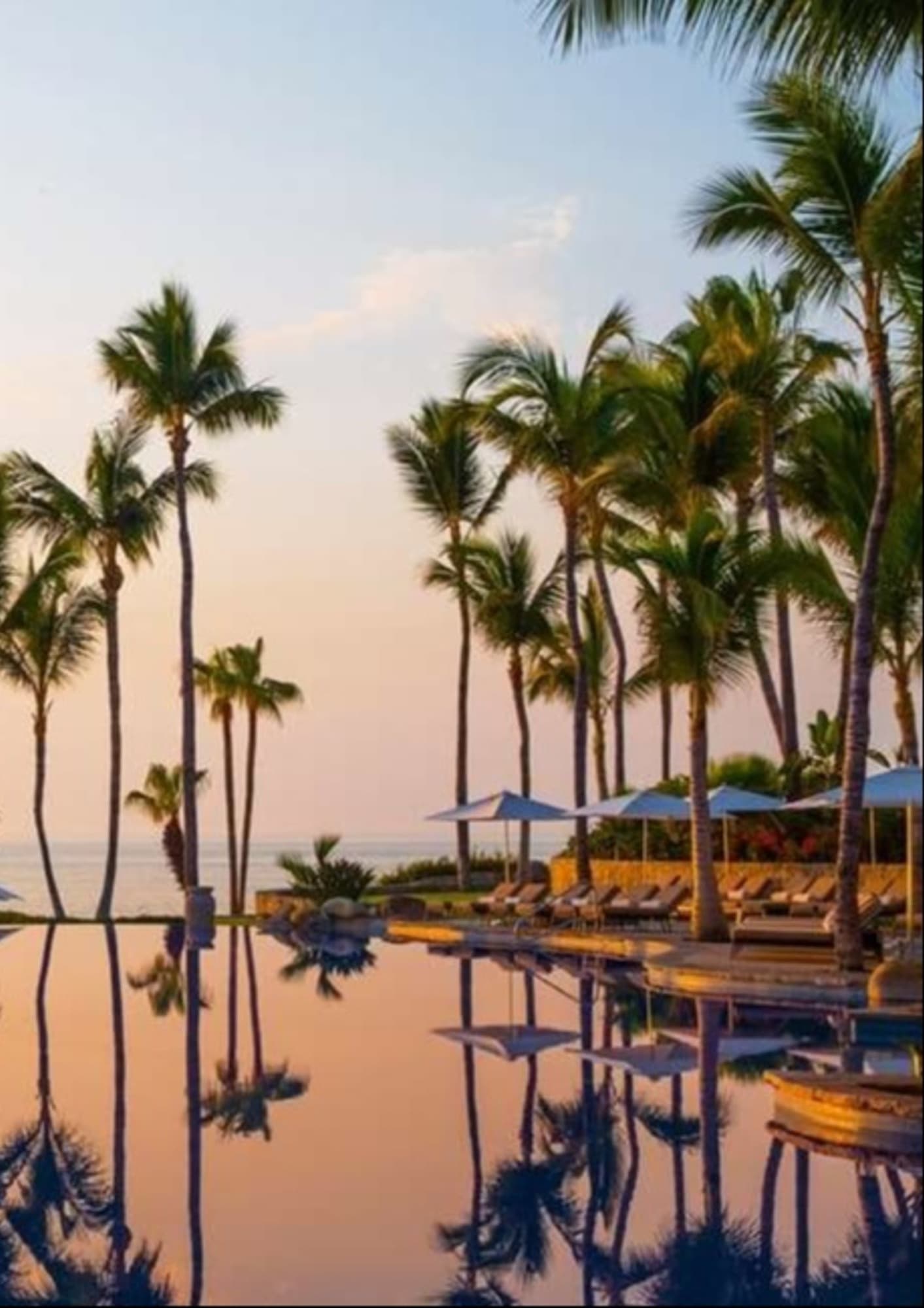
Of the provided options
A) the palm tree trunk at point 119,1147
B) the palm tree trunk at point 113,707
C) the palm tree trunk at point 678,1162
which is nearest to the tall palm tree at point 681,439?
the palm tree trunk at point 119,1147

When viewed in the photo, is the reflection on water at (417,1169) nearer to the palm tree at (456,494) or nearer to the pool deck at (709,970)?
the pool deck at (709,970)

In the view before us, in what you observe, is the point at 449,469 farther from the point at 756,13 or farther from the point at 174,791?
the point at 756,13

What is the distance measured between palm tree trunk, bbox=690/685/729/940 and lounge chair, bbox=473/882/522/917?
16.2ft

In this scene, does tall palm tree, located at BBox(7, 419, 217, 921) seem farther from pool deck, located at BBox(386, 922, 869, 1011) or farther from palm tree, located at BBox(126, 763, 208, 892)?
pool deck, located at BBox(386, 922, 869, 1011)

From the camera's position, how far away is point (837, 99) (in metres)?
16.4

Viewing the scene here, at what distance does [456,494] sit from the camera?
3684 cm

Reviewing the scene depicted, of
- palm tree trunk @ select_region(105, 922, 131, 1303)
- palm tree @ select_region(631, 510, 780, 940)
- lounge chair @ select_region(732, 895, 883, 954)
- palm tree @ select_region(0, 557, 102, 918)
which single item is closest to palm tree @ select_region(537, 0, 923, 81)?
palm tree trunk @ select_region(105, 922, 131, 1303)

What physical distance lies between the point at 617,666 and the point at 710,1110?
78.6 ft

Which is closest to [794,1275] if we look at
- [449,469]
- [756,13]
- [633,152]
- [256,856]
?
[756,13]

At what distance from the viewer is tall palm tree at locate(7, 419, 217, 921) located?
33.0 m

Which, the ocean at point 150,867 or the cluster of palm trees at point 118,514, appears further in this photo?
the ocean at point 150,867

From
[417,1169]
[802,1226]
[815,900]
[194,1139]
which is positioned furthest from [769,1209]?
[815,900]

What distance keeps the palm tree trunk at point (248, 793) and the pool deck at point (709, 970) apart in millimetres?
15346

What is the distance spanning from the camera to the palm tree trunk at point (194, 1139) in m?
8.34
